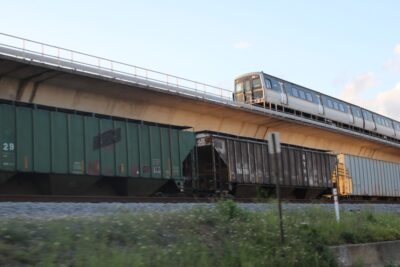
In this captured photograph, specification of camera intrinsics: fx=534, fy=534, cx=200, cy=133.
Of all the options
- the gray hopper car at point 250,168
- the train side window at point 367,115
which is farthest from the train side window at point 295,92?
the train side window at point 367,115

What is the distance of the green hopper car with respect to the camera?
61.6 feet

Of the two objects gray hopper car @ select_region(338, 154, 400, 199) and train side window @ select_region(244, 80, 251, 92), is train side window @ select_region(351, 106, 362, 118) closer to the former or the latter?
gray hopper car @ select_region(338, 154, 400, 199)

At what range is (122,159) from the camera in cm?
2195

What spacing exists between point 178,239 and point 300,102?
32332 millimetres

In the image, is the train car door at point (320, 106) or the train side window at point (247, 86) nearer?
the train side window at point (247, 86)

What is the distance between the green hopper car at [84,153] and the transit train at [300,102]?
43.4ft

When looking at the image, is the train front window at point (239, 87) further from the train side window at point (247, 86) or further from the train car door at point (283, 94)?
the train car door at point (283, 94)

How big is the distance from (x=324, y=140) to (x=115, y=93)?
2356cm

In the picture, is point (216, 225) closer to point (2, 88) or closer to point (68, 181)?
point (68, 181)

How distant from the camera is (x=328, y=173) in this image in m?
33.9

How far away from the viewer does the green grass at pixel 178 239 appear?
23.3ft

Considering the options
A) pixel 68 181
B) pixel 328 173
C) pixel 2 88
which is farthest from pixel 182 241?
pixel 328 173

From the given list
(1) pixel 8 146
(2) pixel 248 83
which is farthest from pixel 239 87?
(1) pixel 8 146

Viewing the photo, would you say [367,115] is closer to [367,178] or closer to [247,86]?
[367,178]
